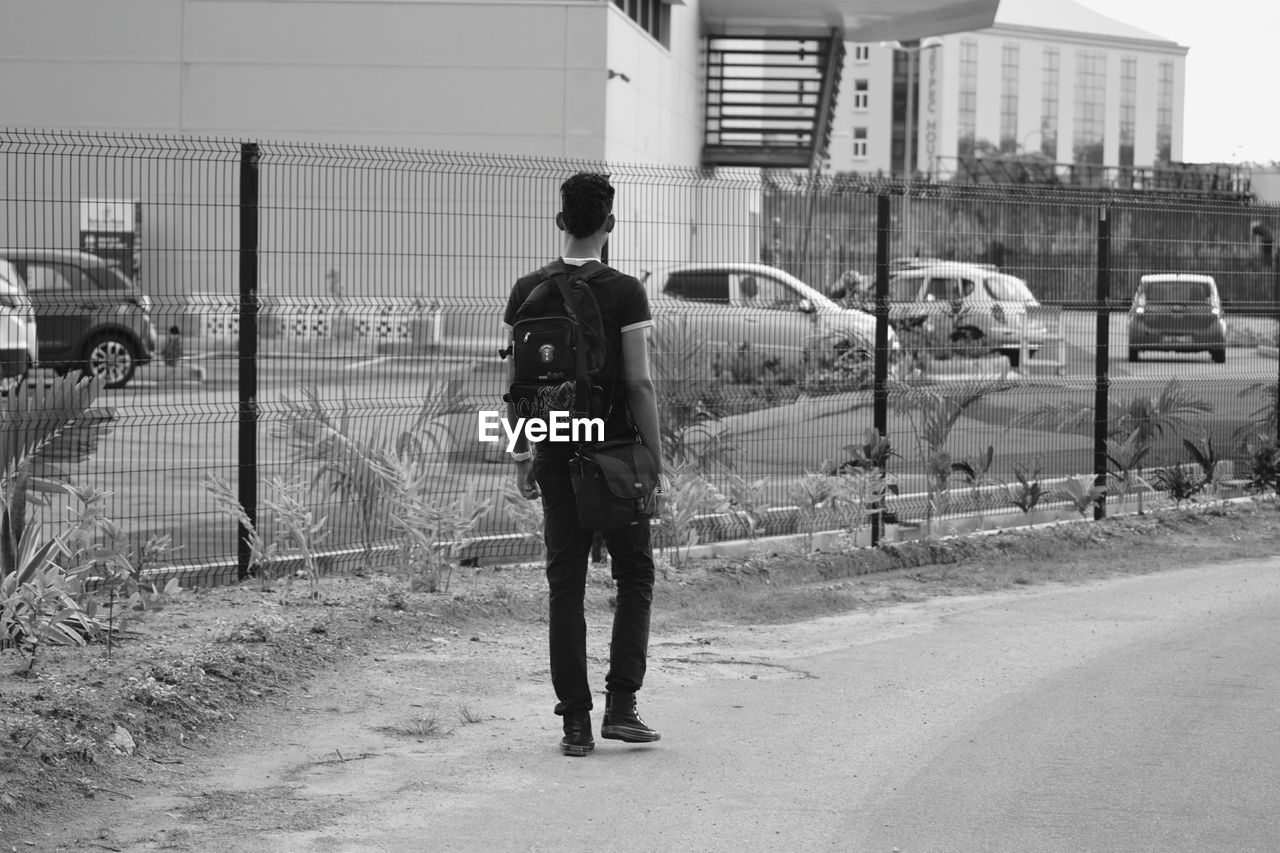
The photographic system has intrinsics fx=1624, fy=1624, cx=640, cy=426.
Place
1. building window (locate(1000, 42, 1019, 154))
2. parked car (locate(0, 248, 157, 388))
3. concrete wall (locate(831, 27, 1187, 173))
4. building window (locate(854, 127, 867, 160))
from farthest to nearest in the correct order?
building window (locate(1000, 42, 1019, 154)), building window (locate(854, 127, 867, 160)), concrete wall (locate(831, 27, 1187, 173)), parked car (locate(0, 248, 157, 388))

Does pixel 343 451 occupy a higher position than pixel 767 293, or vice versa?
pixel 767 293

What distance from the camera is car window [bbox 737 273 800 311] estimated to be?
1017 centimetres

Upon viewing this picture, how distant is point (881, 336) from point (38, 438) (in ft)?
17.2

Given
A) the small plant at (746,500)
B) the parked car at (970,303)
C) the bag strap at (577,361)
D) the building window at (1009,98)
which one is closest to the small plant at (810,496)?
the small plant at (746,500)

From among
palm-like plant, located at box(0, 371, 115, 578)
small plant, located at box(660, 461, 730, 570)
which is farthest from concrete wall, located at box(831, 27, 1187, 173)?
palm-like plant, located at box(0, 371, 115, 578)

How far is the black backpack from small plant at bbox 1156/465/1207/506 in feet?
24.5

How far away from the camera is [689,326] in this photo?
9844 millimetres

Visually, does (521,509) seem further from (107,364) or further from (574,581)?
(574,581)

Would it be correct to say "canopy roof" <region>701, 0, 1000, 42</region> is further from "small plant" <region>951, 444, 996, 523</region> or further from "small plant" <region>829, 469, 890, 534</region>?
"small plant" <region>829, 469, 890, 534</region>

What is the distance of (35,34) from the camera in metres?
31.3

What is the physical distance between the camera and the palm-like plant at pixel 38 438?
21.4 ft

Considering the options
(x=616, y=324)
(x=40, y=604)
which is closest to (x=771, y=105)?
(x=40, y=604)

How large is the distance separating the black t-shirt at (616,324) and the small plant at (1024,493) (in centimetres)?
593

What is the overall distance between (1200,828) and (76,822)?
3342 millimetres
